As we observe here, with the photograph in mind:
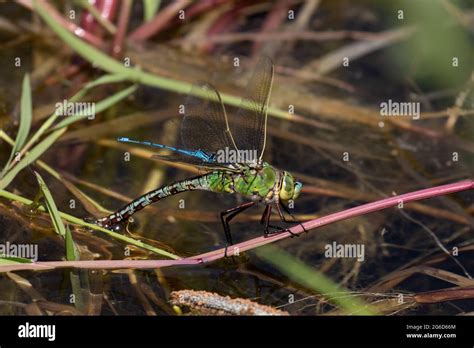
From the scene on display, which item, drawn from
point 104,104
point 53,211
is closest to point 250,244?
point 53,211

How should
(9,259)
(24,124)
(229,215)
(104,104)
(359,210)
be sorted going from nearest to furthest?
(9,259) < (359,210) < (229,215) < (24,124) < (104,104)

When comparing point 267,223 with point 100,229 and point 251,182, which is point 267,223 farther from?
point 100,229

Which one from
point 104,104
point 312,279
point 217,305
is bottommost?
point 217,305

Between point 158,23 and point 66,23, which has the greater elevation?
point 158,23

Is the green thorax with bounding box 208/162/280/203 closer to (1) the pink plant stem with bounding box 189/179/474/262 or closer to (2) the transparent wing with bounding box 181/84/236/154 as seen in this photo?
(2) the transparent wing with bounding box 181/84/236/154

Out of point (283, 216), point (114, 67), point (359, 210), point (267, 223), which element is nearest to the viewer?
point (359, 210)
